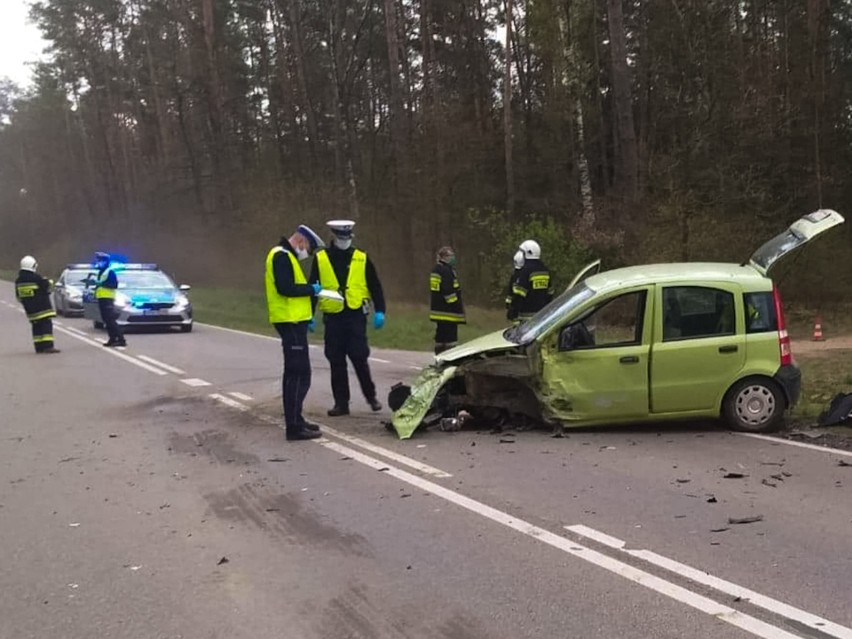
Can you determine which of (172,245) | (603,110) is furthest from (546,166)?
(172,245)

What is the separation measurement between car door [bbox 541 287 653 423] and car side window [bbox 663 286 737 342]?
7.4 inches

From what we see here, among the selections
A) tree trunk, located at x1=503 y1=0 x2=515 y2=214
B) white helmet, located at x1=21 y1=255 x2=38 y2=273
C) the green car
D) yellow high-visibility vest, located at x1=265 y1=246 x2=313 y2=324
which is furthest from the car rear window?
tree trunk, located at x1=503 y1=0 x2=515 y2=214

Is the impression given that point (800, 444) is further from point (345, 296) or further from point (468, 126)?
point (468, 126)

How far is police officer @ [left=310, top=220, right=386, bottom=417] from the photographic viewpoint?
8709 mm

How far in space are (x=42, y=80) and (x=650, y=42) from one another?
47.3 metres

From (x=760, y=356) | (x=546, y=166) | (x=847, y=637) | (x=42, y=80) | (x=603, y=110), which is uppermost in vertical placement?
(x=42, y=80)

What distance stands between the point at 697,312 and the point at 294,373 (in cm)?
369

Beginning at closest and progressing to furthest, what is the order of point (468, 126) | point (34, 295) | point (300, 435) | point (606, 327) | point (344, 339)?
point (300, 435) → point (606, 327) → point (344, 339) → point (34, 295) → point (468, 126)

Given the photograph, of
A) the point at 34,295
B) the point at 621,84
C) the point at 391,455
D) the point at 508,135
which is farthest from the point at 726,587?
the point at 508,135

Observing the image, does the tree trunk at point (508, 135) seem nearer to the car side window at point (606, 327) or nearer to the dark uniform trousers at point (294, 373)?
the car side window at point (606, 327)

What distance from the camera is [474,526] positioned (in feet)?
17.4

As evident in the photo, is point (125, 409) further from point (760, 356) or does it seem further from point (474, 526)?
point (760, 356)

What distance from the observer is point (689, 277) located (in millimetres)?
7723

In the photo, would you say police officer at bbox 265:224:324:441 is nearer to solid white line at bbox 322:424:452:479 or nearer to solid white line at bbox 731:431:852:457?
solid white line at bbox 322:424:452:479
